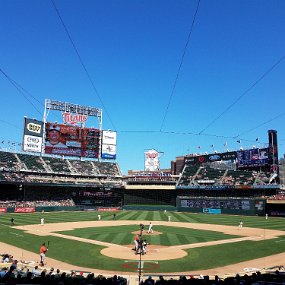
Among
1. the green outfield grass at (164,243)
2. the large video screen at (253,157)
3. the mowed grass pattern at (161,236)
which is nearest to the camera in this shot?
the green outfield grass at (164,243)

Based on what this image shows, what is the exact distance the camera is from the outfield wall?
62753 millimetres

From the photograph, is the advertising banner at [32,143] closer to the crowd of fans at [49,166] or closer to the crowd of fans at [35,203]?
the crowd of fans at [49,166]

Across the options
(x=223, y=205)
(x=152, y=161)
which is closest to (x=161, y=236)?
(x=223, y=205)

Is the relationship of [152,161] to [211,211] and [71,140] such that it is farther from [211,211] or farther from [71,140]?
[211,211]

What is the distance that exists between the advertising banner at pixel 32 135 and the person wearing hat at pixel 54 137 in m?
1.82

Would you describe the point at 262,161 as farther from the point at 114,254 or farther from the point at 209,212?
the point at 114,254

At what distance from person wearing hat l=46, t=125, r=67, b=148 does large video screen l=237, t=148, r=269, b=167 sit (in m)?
42.2

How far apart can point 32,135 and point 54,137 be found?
15.8ft

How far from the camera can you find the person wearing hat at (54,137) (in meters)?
75.3


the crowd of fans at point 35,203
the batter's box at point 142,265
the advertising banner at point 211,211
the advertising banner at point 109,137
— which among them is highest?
the advertising banner at point 109,137

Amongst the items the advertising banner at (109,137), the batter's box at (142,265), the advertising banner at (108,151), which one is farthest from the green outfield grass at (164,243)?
the advertising banner at (109,137)

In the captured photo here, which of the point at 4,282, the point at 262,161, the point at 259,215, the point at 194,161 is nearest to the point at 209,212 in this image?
the point at 259,215

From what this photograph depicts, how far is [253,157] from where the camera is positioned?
81.9m

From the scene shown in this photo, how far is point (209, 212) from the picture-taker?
69812 millimetres
